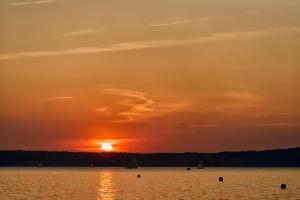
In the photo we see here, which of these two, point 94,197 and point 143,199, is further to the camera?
point 94,197

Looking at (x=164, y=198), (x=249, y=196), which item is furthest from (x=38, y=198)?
(x=249, y=196)

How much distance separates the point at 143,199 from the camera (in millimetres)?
108625

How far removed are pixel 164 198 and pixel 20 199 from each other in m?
24.4

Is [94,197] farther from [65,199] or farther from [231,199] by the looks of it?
[231,199]

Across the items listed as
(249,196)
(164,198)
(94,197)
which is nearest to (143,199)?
(164,198)

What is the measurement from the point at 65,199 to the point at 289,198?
38.6 m

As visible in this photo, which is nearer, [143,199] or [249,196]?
[143,199]

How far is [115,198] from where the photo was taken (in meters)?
112

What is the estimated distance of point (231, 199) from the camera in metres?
108

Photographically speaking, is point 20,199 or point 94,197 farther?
point 94,197

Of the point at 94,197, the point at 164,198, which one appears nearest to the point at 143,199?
the point at 164,198

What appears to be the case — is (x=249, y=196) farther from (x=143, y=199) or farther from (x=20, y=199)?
(x=20, y=199)

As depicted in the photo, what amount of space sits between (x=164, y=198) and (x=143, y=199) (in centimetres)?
409

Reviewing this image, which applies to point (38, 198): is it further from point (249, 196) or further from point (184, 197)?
point (249, 196)
